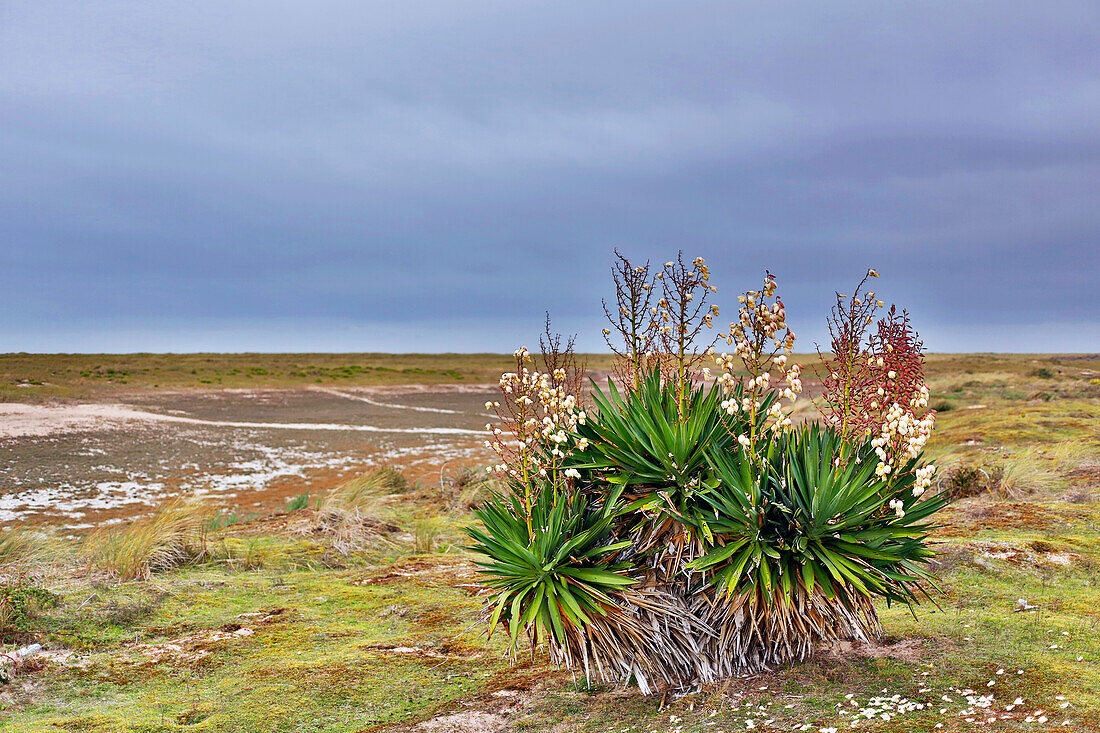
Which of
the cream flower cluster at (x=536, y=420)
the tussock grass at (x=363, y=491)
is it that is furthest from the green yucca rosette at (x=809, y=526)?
the tussock grass at (x=363, y=491)

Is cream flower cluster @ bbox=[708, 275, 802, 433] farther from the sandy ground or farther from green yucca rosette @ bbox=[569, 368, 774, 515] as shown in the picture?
the sandy ground

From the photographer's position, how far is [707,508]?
5242 millimetres

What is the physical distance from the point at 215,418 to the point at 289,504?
19038 mm

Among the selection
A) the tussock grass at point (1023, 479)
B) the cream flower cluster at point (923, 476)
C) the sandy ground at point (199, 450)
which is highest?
the cream flower cluster at point (923, 476)

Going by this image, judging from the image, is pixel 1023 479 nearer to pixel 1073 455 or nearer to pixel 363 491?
pixel 1073 455

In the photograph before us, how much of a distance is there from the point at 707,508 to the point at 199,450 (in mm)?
21887

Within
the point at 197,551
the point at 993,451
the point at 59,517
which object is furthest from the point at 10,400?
the point at 993,451

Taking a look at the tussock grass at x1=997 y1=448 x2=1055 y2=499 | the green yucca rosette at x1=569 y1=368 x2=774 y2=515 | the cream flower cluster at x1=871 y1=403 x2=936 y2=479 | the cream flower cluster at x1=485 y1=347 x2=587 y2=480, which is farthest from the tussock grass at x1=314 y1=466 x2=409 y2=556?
the tussock grass at x1=997 y1=448 x2=1055 y2=499

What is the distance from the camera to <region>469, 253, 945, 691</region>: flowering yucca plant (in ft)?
16.3

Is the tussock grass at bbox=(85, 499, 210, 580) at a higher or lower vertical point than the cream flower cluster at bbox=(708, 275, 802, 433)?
lower

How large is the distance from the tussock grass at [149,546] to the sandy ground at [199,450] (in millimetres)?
4207

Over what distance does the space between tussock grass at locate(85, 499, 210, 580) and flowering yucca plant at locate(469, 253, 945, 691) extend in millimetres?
6444

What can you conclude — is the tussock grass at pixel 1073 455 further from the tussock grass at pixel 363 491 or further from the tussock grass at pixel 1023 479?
the tussock grass at pixel 363 491

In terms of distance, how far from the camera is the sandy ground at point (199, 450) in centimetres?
1681
